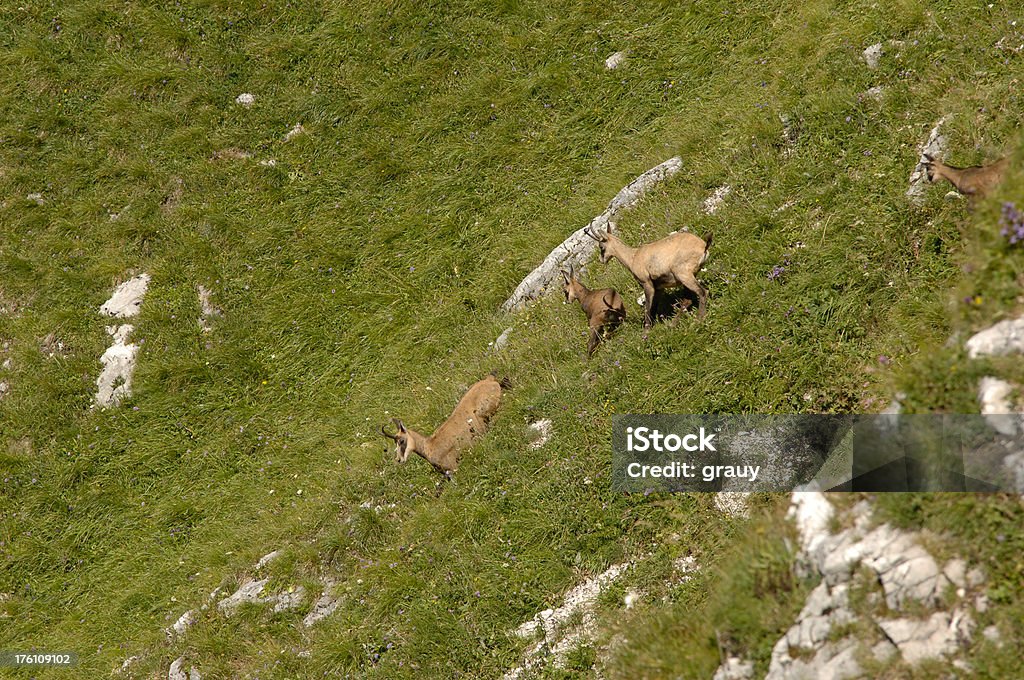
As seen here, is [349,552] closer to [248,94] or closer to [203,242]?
[203,242]

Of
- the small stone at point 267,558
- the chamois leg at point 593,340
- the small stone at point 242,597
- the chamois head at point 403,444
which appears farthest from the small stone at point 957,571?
the small stone at point 267,558

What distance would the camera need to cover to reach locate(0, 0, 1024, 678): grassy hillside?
8.78 meters

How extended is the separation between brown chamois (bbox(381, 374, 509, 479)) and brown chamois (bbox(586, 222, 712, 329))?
2.54 metres

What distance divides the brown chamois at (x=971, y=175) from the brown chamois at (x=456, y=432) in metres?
6.33

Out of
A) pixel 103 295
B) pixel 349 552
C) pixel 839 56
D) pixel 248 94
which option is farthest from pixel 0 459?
pixel 839 56

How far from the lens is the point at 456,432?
11023mm

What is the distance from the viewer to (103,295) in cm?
1712

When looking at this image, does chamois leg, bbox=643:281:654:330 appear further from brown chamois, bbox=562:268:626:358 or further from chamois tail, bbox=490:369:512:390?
chamois tail, bbox=490:369:512:390

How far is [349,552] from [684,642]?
552cm

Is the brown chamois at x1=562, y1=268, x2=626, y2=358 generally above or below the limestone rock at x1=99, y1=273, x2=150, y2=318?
above

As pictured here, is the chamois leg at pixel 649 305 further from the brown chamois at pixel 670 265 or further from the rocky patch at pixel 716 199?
the rocky patch at pixel 716 199

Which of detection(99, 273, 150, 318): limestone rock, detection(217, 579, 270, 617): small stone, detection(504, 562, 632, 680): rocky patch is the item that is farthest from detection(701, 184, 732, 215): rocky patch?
detection(99, 273, 150, 318): limestone rock

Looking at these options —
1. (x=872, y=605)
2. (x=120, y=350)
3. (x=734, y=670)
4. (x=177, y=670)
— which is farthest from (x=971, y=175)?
(x=120, y=350)

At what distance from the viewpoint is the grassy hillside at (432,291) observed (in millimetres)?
8781
